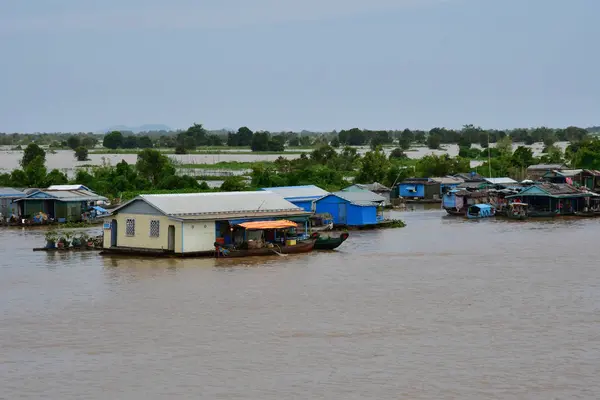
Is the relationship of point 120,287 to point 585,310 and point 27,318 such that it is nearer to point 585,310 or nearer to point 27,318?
point 27,318

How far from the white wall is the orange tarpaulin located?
2.15ft

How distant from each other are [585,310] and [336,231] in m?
11.6

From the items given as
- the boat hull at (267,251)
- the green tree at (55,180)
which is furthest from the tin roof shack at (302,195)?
the green tree at (55,180)

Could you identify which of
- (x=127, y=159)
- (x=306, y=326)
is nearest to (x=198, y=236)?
(x=306, y=326)

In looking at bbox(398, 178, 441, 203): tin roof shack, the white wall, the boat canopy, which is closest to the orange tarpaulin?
the white wall

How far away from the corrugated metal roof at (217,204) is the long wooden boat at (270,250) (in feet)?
2.74

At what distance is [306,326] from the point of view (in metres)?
13.5

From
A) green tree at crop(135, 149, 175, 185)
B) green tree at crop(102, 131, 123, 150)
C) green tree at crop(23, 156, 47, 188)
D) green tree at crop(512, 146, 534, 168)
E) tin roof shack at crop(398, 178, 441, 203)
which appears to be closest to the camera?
green tree at crop(23, 156, 47, 188)

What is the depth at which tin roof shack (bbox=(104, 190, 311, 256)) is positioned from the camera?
770 inches

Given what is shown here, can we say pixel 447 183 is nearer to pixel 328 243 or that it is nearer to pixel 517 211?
pixel 517 211

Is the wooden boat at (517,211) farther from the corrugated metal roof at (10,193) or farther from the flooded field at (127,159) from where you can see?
the flooded field at (127,159)

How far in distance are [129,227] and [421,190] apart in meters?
19.0

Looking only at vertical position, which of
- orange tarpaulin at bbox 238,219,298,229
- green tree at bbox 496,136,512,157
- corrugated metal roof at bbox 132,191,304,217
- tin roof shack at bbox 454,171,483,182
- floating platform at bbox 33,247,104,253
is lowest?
floating platform at bbox 33,247,104,253

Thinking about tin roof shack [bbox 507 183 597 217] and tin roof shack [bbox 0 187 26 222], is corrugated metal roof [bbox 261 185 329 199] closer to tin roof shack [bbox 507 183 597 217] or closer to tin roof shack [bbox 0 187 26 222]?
tin roof shack [bbox 507 183 597 217]
